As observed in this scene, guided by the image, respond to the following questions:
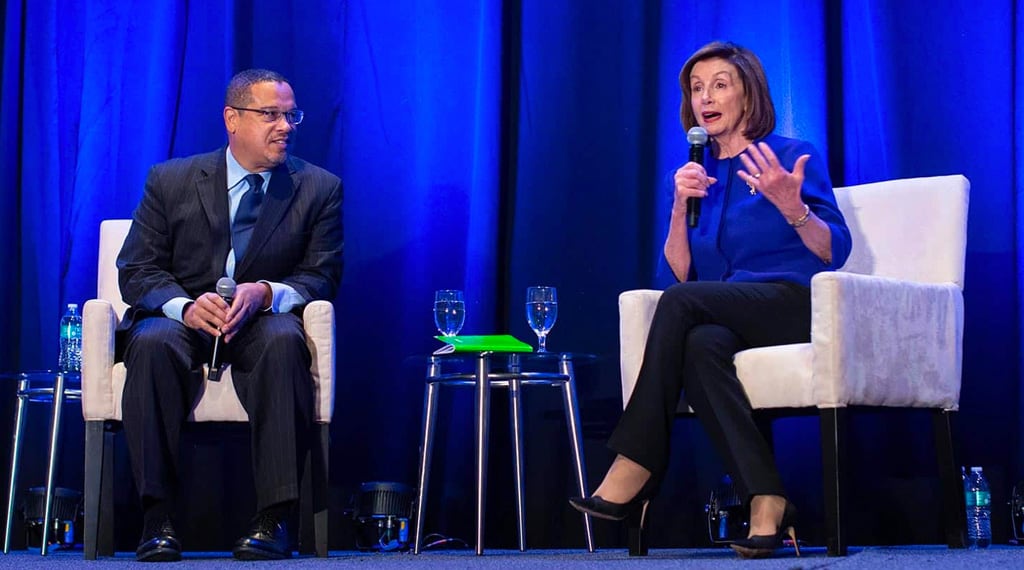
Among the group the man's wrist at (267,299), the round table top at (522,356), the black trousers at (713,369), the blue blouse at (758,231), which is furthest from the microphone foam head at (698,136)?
the man's wrist at (267,299)

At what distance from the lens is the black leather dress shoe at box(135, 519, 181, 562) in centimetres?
255

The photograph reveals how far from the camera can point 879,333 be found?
2.68m

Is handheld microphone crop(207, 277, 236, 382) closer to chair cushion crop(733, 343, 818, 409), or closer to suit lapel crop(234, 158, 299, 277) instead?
suit lapel crop(234, 158, 299, 277)

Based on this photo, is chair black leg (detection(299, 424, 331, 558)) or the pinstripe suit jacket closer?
chair black leg (detection(299, 424, 331, 558))

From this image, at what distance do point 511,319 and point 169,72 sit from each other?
1.24 meters

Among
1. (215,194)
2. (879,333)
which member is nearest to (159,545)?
(215,194)

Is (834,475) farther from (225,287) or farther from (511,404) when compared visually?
(225,287)

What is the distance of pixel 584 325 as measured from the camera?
3.64 metres

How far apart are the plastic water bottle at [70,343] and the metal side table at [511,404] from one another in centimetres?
96

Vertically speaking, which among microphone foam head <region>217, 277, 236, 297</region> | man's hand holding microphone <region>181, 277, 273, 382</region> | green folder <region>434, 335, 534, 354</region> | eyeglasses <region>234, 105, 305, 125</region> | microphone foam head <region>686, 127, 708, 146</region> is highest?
eyeglasses <region>234, 105, 305, 125</region>

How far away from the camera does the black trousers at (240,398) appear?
8.73 ft

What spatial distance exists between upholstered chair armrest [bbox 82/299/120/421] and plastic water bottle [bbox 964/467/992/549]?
7.02 feet

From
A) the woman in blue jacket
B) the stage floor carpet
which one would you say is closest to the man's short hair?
the woman in blue jacket

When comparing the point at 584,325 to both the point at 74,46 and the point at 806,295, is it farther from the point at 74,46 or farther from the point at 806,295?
the point at 74,46
